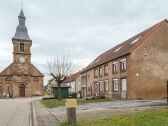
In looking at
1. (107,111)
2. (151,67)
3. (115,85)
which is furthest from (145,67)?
(107,111)

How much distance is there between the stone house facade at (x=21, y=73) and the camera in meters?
39.8

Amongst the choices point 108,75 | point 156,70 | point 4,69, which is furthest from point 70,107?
point 4,69

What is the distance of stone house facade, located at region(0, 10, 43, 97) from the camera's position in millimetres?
39781

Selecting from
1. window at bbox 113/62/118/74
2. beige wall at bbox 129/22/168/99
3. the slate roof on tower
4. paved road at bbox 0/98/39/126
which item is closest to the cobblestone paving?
paved road at bbox 0/98/39/126

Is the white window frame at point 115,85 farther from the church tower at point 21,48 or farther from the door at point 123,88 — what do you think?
the church tower at point 21,48

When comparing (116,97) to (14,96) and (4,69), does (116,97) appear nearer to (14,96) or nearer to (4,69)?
(14,96)

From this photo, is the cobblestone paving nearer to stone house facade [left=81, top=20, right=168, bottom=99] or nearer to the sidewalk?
the sidewalk

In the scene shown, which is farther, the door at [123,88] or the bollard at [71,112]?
the door at [123,88]

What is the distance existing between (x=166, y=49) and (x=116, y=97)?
8.26 metres

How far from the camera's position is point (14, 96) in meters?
39.2

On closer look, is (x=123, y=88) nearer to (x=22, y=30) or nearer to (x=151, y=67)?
(x=151, y=67)

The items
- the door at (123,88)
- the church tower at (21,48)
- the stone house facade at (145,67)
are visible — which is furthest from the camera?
the church tower at (21,48)

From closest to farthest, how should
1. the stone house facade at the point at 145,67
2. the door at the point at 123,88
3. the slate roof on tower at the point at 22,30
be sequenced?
the stone house facade at the point at 145,67 → the door at the point at 123,88 → the slate roof on tower at the point at 22,30

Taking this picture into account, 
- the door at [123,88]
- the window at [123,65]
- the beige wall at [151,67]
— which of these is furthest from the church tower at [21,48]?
the beige wall at [151,67]
